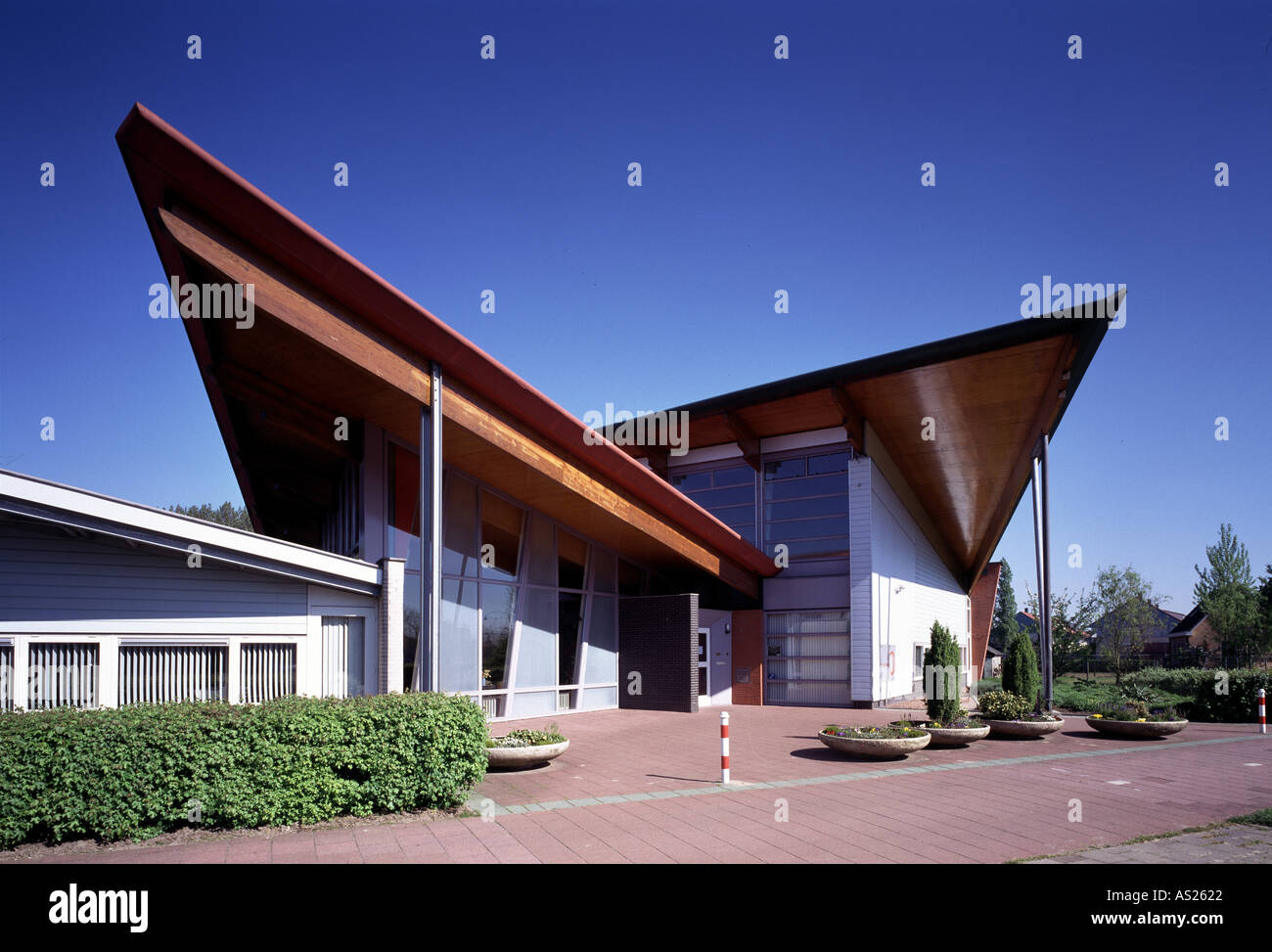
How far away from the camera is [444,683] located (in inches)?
624

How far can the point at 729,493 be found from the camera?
24859 millimetres

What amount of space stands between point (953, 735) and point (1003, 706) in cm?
272

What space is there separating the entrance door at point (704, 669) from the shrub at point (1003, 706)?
781cm

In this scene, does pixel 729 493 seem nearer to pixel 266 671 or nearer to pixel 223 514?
pixel 266 671

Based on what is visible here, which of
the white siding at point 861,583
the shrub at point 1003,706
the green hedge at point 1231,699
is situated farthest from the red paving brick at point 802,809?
the white siding at point 861,583

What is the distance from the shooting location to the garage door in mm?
22469

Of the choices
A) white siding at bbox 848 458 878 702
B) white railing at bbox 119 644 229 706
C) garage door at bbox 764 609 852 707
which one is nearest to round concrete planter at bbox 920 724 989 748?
white siding at bbox 848 458 878 702

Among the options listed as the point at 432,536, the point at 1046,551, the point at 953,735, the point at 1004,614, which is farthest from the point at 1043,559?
the point at 1004,614

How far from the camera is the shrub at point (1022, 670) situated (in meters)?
17.0

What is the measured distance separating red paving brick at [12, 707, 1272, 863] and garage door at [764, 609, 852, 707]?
7662mm

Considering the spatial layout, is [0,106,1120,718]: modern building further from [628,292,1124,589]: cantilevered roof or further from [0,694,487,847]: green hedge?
[0,694,487,847]: green hedge

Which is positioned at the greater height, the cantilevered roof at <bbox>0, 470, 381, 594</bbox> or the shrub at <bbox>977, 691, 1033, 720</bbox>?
the cantilevered roof at <bbox>0, 470, 381, 594</bbox>
